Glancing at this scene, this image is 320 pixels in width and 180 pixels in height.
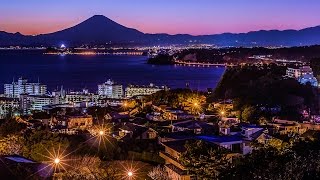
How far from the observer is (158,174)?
5.13 metres

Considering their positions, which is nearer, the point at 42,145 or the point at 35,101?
the point at 42,145

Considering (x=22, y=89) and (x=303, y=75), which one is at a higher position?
(x=303, y=75)

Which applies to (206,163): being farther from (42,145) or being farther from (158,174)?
(42,145)

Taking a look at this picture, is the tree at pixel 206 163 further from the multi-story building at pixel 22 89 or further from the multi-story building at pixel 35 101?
the multi-story building at pixel 22 89

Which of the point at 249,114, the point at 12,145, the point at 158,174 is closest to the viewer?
the point at 158,174

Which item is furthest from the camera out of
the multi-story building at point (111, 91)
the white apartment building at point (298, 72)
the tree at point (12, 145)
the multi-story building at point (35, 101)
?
the multi-story building at point (111, 91)

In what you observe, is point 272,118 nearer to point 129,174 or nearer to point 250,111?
point 250,111

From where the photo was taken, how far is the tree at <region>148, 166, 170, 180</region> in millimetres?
5030

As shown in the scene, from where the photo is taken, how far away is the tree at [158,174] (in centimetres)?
503

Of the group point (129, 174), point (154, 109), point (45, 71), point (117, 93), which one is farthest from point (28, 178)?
point (45, 71)

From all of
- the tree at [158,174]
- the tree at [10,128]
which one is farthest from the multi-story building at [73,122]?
the tree at [158,174]

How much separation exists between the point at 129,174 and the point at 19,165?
135 cm

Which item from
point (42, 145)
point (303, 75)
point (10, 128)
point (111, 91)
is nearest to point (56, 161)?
point (42, 145)

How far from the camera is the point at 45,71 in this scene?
40344 mm
